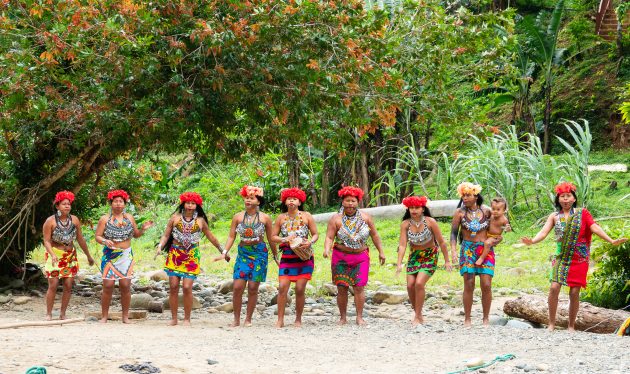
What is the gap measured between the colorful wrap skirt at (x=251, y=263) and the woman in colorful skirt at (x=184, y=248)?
45 centimetres

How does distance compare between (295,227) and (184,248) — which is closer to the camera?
(295,227)

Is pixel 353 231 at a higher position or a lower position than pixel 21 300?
higher

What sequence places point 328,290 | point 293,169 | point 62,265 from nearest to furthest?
1. point 62,265
2. point 328,290
3. point 293,169

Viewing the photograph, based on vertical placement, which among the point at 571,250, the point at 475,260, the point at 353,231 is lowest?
the point at 475,260

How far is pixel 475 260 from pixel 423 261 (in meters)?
0.59

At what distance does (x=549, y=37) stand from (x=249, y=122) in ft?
35.0

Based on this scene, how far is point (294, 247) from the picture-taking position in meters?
9.27

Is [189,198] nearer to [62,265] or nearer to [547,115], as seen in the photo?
[62,265]

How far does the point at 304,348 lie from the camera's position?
7.80 m

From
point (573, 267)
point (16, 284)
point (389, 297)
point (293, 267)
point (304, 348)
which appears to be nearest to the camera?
point (304, 348)

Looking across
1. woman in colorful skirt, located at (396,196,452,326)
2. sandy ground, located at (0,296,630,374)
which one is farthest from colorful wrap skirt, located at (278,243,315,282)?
woman in colorful skirt, located at (396,196,452,326)

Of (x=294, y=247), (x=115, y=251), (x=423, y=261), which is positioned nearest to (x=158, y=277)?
(x=115, y=251)

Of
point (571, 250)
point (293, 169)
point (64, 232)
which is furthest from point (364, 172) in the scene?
point (571, 250)

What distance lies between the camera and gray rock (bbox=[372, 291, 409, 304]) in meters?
11.6
